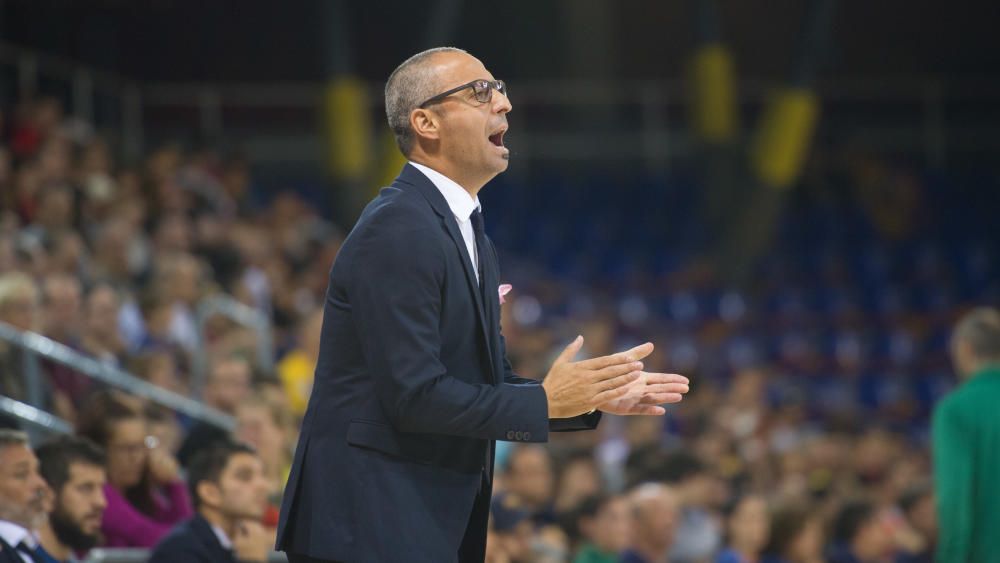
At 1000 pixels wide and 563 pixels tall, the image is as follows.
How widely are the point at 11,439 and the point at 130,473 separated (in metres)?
1.06

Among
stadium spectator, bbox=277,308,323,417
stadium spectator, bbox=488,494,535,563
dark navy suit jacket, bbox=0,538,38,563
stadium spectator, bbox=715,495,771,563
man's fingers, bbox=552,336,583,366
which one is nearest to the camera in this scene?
man's fingers, bbox=552,336,583,366

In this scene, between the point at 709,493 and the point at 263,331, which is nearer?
the point at 709,493

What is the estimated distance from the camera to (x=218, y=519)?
4.09 m

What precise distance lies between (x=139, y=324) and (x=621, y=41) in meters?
10.2

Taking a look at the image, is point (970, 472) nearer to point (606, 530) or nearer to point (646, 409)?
point (606, 530)

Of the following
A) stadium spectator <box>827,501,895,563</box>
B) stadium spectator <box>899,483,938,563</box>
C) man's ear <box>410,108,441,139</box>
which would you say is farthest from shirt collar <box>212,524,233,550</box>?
stadium spectator <box>899,483,938,563</box>

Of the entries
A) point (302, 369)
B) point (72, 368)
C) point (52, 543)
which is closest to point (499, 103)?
point (52, 543)

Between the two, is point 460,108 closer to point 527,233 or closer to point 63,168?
point 63,168

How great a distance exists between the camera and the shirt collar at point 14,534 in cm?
346

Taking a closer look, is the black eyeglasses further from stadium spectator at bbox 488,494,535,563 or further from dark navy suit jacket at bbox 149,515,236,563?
stadium spectator at bbox 488,494,535,563

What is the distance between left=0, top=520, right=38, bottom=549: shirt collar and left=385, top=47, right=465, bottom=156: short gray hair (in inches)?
68.0

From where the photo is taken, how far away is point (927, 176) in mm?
15688

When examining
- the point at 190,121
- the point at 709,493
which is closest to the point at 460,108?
the point at 709,493

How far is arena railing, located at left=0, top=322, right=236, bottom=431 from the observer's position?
539cm
